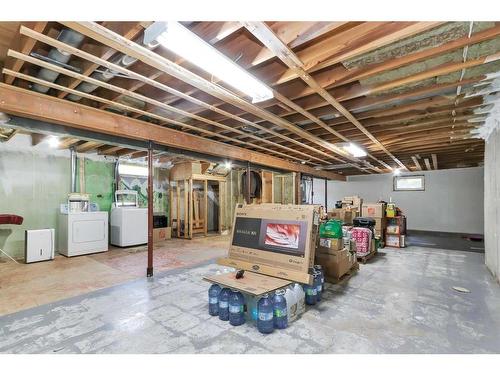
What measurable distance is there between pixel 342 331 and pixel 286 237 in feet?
3.52

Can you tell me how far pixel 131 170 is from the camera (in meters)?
7.27

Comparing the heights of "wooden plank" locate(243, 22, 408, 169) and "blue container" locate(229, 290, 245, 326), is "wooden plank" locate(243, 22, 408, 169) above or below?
above

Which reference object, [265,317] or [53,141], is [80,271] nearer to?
[53,141]

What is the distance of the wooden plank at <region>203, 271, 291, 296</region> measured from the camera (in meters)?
2.35

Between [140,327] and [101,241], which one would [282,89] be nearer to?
[140,327]

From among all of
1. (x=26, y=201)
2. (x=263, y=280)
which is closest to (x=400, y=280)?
(x=263, y=280)

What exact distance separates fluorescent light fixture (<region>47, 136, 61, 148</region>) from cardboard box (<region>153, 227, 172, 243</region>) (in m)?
3.07

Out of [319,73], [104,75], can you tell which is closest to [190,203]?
[104,75]

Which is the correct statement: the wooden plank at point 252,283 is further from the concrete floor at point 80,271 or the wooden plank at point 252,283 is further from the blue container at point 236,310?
the concrete floor at point 80,271

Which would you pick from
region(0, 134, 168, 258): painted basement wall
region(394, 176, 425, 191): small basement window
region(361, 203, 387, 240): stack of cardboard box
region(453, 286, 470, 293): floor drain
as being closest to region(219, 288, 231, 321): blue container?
region(453, 286, 470, 293): floor drain

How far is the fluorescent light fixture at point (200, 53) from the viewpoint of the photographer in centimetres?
164

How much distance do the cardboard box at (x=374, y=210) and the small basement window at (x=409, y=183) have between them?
14.5ft

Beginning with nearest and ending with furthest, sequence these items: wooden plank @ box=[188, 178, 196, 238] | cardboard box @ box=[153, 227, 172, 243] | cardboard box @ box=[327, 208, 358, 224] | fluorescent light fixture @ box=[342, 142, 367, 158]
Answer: fluorescent light fixture @ box=[342, 142, 367, 158] → cardboard box @ box=[327, 208, 358, 224] → cardboard box @ box=[153, 227, 172, 243] → wooden plank @ box=[188, 178, 196, 238]

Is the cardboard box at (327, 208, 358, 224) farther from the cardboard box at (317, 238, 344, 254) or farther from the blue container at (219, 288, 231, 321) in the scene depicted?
the blue container at (219, 288, 231, 321)
